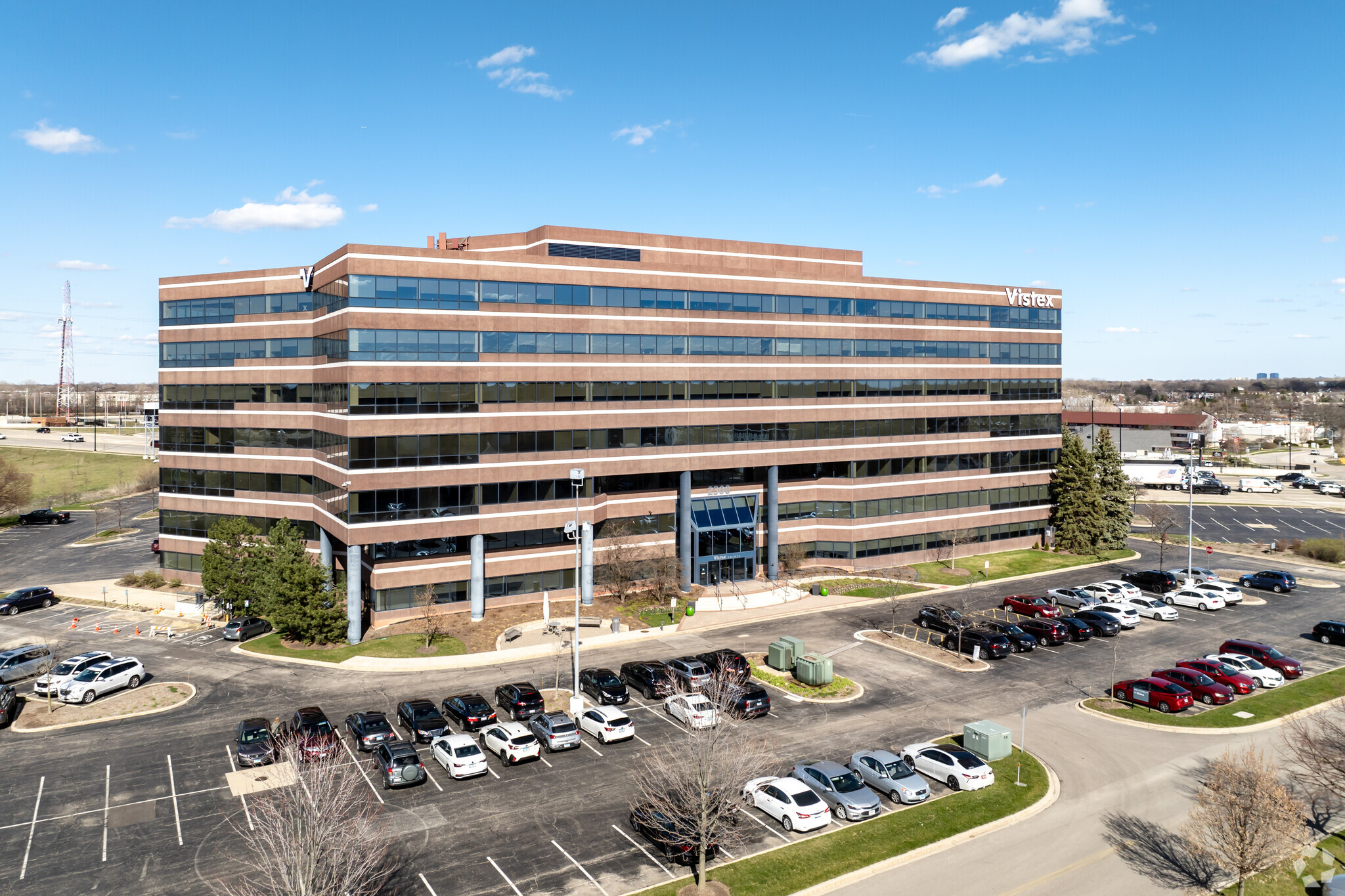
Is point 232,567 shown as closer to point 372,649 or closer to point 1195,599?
point 372,649

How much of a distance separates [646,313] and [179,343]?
39255mm

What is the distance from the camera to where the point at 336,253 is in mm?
52844

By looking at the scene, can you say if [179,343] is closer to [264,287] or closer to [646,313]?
[264,287]

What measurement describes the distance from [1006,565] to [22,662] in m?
74.1

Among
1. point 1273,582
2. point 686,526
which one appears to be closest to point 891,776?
point 686,526

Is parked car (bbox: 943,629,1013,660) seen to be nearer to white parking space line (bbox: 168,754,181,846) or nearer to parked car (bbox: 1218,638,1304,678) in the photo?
parked car (bbox: 1218,638,1304,678)

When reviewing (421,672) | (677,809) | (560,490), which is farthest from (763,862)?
(560,490)

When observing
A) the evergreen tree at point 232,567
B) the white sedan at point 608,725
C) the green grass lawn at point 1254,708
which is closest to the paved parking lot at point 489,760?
the white sedan at point 608,725

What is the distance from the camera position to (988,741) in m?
34.0

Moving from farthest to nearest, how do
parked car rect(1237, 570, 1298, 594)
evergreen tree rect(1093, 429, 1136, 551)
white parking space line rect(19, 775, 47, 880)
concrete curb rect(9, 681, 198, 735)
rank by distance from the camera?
evergreen tree rect(1093, 429, 1136, 551) < parked car rect(1237, 570, 1298, 594) < concrete curb rect(9, 681, 198, 735) < white parking space line rect(19, 775, 47, 880)

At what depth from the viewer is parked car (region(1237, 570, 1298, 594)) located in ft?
214

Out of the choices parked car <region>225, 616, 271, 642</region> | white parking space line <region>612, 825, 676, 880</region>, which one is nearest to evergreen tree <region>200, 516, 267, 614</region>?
parked car <region>225, 616, 271, 642</region>

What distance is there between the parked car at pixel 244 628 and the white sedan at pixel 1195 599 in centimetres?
6702

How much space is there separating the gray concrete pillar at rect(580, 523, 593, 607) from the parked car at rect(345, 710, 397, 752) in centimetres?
2289
